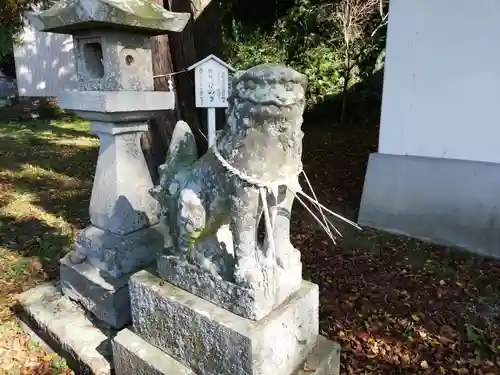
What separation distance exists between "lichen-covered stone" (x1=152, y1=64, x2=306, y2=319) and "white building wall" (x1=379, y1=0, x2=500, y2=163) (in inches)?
114

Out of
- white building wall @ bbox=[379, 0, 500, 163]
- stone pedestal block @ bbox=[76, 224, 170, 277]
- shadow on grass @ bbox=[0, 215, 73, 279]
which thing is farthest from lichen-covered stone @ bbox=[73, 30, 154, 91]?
white building wall @ bbox=[379, 0, 500, 163]

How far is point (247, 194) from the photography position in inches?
71.3

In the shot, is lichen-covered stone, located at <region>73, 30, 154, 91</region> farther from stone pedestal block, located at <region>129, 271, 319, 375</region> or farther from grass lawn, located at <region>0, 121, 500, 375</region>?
grass lawn, located at <region>0, 121, 500, 375</region>

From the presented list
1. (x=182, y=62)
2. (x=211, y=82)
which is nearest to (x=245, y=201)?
(x=211, y=82)

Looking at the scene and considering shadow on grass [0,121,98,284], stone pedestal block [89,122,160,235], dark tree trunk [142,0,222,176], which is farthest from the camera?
dark tree trunk [142,0,222,176]

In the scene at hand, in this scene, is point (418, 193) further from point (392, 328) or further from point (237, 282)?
point (237, 282)

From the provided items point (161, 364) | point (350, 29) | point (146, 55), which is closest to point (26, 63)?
point (350, 29)

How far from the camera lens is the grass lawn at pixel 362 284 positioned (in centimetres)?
268

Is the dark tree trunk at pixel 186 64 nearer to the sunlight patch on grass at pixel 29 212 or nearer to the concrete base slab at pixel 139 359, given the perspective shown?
the sunlight patch on grass at pixel 29 212

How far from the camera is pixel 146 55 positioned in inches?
105

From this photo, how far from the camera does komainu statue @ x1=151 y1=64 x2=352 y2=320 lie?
168cm

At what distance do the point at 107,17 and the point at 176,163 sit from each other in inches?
33.9

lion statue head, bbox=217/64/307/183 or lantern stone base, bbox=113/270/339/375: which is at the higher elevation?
lion statue head, bbox=217/64/307/183

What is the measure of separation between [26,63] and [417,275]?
16.4 meters
